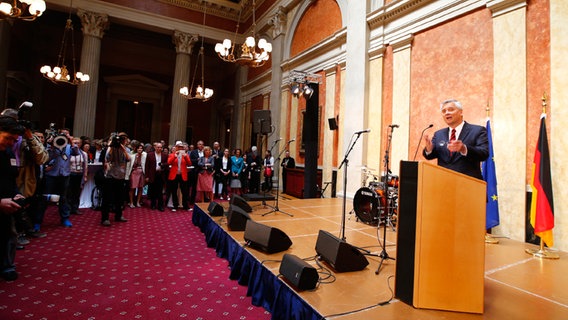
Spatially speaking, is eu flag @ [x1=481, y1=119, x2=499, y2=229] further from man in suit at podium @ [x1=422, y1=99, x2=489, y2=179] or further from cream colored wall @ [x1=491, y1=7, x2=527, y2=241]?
man in suit at podium @ [x1=422, y1=99, x2=489, y2=179]

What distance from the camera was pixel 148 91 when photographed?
15898mm

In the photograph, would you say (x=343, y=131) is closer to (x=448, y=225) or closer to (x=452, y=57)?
(x=452, y=57)

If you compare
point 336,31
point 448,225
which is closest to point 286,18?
point 336,31

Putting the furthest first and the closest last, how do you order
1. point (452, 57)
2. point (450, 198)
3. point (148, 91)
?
point (148, 91)
point (452, 57)
point (450, 198)

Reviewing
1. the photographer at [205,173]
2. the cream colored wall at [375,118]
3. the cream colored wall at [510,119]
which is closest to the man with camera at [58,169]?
the photographer at [205,173]

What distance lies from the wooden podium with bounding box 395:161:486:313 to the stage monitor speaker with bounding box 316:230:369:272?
0.78 metres

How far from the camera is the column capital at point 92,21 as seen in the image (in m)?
10.5

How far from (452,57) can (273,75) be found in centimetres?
667

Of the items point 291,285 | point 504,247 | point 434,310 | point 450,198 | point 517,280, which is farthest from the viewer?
point 504,247

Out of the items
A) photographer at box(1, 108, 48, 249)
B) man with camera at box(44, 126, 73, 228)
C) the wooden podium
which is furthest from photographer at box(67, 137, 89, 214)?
the wooden podium

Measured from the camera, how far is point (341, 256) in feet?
7.96

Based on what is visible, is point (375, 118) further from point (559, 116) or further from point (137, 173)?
point (137, 173)

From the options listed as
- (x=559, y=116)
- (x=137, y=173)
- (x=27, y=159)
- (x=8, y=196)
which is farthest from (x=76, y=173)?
(x=559, y=116)

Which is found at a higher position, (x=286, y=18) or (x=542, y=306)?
(x=286, y=18)
